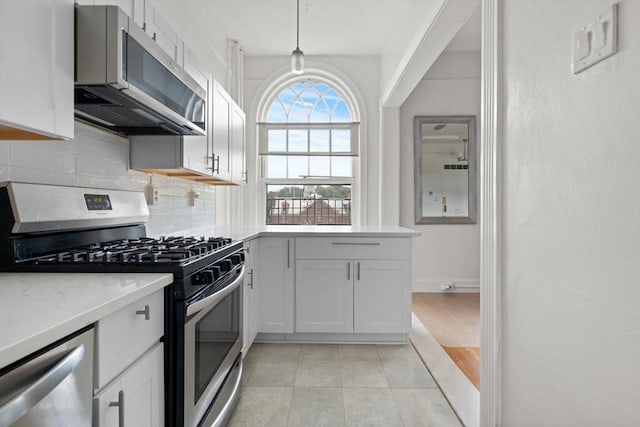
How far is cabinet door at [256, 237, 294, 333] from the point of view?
9.12ft

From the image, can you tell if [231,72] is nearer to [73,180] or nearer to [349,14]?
[349,14]

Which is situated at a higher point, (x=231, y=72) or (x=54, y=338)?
(x=231, y=72)

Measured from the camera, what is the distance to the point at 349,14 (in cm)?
351

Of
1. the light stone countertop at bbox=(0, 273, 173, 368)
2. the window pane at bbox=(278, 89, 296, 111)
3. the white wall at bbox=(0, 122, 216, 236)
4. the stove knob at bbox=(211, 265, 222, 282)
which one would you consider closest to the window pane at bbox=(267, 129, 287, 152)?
the window pane at bbox=(278, 89, 296, 111)

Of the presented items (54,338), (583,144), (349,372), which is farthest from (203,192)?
(583,144)

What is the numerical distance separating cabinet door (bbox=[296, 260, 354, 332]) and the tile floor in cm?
18

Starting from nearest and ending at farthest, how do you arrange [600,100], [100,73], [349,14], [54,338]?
1. [54,338]
2. [600,100]
3. [100,73]
4. [349,14]

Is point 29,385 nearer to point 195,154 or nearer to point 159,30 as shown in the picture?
point 195,154

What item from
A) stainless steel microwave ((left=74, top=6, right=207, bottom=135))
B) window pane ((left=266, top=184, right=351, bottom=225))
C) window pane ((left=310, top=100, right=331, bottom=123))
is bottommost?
window pane ((left=266, top=184, right=351, bottom=225))

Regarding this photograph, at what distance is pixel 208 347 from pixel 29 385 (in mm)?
901

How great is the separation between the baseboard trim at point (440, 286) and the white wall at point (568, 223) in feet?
10.6

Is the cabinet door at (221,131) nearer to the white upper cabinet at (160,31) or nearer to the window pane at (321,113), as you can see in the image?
the white upper cabinet at (160,31)

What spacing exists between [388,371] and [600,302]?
5.61 ft

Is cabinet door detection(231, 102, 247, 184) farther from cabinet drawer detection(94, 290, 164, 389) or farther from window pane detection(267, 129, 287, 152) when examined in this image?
cabinet drawer detection(94, 290, 164, 389)
